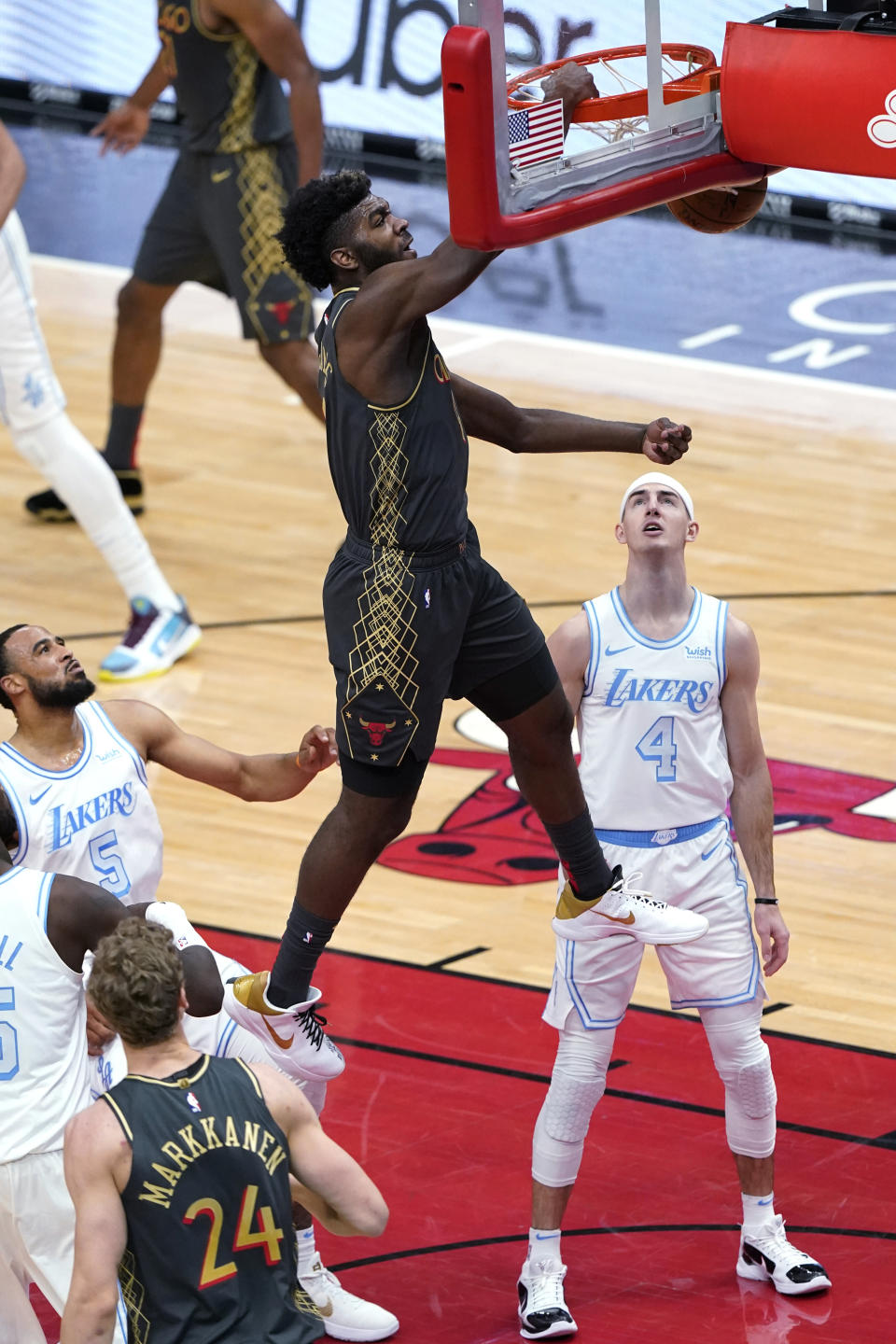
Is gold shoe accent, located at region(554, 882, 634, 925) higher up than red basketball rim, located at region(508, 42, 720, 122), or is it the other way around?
red basketball rim, located at region(508, 42, 720, 122)

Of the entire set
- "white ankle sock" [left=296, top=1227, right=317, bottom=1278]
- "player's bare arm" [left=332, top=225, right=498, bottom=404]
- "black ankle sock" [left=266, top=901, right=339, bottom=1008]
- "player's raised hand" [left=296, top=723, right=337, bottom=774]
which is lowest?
"white ankle sock" [left=296, top=1227, right=317, bottom=1278]

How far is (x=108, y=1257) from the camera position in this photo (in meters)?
3.67

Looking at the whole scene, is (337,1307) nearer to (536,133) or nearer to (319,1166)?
(319,1166)

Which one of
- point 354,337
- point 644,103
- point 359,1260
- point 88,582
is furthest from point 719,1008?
point 88,582

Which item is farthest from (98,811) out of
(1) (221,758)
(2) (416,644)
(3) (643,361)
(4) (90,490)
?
(3) (643,361)

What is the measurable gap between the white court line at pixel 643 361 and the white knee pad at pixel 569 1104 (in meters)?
7.27

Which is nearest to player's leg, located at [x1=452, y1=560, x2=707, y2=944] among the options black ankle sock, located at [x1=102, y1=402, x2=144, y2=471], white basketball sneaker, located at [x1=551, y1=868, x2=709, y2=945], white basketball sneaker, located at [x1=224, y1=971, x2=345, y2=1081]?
white basketball sneaker, located at [x1=551, y1=868, x2=709, y2=945]

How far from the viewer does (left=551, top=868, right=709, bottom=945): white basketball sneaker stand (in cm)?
488

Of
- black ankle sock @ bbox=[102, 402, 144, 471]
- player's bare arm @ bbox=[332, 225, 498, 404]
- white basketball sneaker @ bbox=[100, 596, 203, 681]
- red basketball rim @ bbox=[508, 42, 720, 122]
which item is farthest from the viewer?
black ankle sock @ bbox=[102, 402, 144, 471]

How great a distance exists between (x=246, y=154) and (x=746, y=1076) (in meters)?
5.28

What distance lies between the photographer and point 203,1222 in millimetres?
3707

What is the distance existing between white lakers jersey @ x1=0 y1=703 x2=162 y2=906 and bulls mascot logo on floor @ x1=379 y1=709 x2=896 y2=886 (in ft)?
7.75

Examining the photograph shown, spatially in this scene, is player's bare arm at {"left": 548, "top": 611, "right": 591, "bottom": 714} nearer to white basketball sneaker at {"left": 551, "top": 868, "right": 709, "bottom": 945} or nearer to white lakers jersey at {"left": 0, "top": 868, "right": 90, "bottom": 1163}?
white basketball sneaker at {"left": 551, "top": 868, "right": 709, "bottom": 945}

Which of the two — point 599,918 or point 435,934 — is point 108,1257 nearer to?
point 599,918
